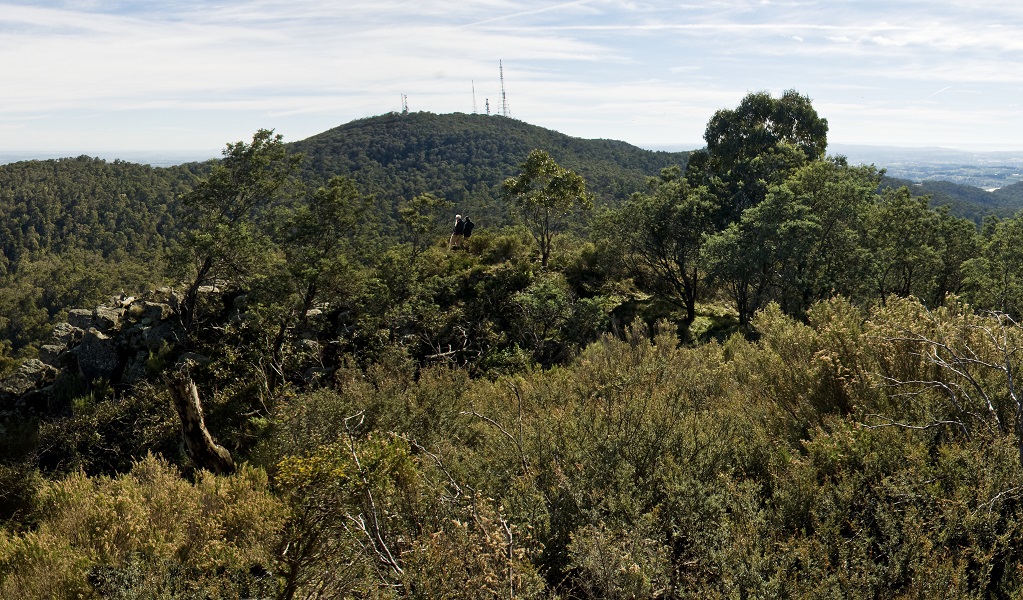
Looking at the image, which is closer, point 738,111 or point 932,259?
point 932,259

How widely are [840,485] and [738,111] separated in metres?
21.4

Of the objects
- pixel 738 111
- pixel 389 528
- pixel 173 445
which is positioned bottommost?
pixel 173 445

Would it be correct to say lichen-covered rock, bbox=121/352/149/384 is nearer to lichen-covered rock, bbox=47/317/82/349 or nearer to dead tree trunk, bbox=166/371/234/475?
lichen-covered rock, bbox=47/317/82/349

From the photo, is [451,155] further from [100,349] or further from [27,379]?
[27,379]

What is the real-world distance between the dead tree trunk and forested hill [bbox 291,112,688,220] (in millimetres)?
61196

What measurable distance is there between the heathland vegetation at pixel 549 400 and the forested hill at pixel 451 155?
49.9m

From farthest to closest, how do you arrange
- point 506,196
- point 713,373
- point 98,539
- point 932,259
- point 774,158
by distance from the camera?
point 506,196, point 774,158, point 932,259, point 713,373, point 98,539

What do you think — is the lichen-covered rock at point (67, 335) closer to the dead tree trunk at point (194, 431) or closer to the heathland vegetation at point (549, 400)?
the heathland vegetation at point (549, 400)

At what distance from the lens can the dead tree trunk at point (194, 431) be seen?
10594 millimetres

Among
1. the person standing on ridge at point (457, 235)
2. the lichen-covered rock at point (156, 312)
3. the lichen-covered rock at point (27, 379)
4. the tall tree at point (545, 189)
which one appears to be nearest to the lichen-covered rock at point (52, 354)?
the lichen-covered rock at point (27, 379)

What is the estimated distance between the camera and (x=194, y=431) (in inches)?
422

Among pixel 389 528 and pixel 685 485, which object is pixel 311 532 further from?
pixel 685 485

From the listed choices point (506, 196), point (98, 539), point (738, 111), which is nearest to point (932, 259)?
point (738, 111)

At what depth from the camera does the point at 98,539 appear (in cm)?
596
